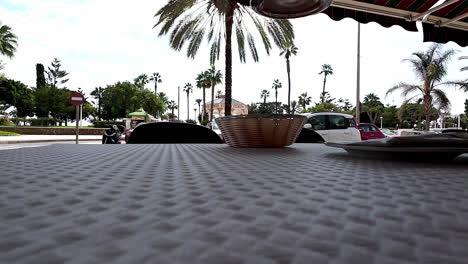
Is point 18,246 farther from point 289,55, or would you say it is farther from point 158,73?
point 158,73

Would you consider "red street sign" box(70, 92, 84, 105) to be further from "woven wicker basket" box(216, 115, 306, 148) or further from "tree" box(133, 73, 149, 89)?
"tree" box(133, 73, 149, 89)

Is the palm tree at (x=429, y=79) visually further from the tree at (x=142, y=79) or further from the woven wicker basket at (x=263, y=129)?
the tree at (x=142, y=79)

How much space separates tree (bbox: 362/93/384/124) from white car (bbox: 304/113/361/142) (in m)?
26.5

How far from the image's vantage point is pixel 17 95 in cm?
2397

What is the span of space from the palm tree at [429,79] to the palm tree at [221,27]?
7179 mm

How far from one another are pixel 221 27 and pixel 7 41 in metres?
16.2

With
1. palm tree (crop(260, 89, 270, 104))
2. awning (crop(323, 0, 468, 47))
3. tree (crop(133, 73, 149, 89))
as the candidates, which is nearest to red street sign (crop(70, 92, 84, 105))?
awning (crop(323, 0, 468, 47))

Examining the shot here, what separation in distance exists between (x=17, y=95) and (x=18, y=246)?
3052cm

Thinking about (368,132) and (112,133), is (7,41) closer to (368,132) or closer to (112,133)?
(112,133)

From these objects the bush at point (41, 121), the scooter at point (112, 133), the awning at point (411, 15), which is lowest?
the scooter at point (112, 133)

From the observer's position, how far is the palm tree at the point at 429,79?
11.5 m

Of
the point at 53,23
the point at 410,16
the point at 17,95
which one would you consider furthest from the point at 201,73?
the point at 410,16

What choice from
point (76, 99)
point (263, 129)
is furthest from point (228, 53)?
point (263, 129)

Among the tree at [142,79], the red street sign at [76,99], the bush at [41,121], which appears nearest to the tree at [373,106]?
the tree at [142,79]
